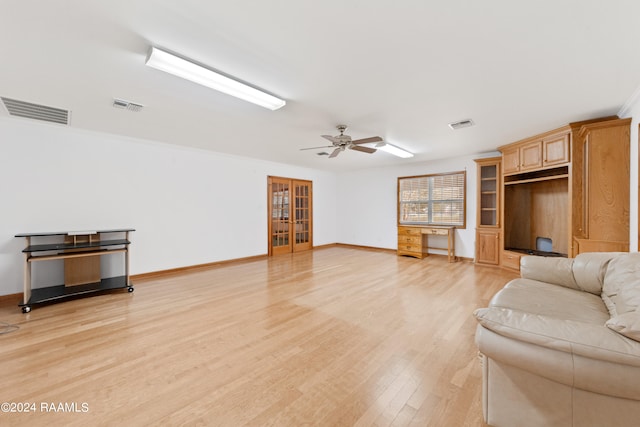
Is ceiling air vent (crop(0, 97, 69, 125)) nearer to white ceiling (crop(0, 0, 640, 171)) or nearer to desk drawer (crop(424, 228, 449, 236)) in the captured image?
white ceiling (crop(0, 0, 640, 171))

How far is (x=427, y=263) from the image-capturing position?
5.83 meters

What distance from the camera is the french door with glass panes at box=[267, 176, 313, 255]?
6.85 m

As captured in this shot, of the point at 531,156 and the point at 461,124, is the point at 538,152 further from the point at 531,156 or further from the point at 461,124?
the point at 461,124

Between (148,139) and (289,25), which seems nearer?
(289,25)

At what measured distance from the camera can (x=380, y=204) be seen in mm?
7613

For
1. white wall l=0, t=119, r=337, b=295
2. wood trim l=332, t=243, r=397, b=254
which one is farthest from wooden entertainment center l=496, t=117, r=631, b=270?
white wall l=0, t=119, r=337, b=295

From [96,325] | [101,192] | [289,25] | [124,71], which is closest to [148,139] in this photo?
[101,192]

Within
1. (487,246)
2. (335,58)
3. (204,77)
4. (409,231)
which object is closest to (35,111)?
(204,77)

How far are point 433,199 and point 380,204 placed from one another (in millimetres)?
1504

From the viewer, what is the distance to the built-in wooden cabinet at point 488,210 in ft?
17.6

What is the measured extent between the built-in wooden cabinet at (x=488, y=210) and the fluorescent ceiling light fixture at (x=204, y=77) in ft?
15.8

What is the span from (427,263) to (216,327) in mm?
4669

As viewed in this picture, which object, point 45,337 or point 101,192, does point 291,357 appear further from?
point 101,192

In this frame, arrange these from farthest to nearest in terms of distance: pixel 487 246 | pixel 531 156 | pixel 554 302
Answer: pixel 487 246 < pixel 531 156 < pixel 554 302
